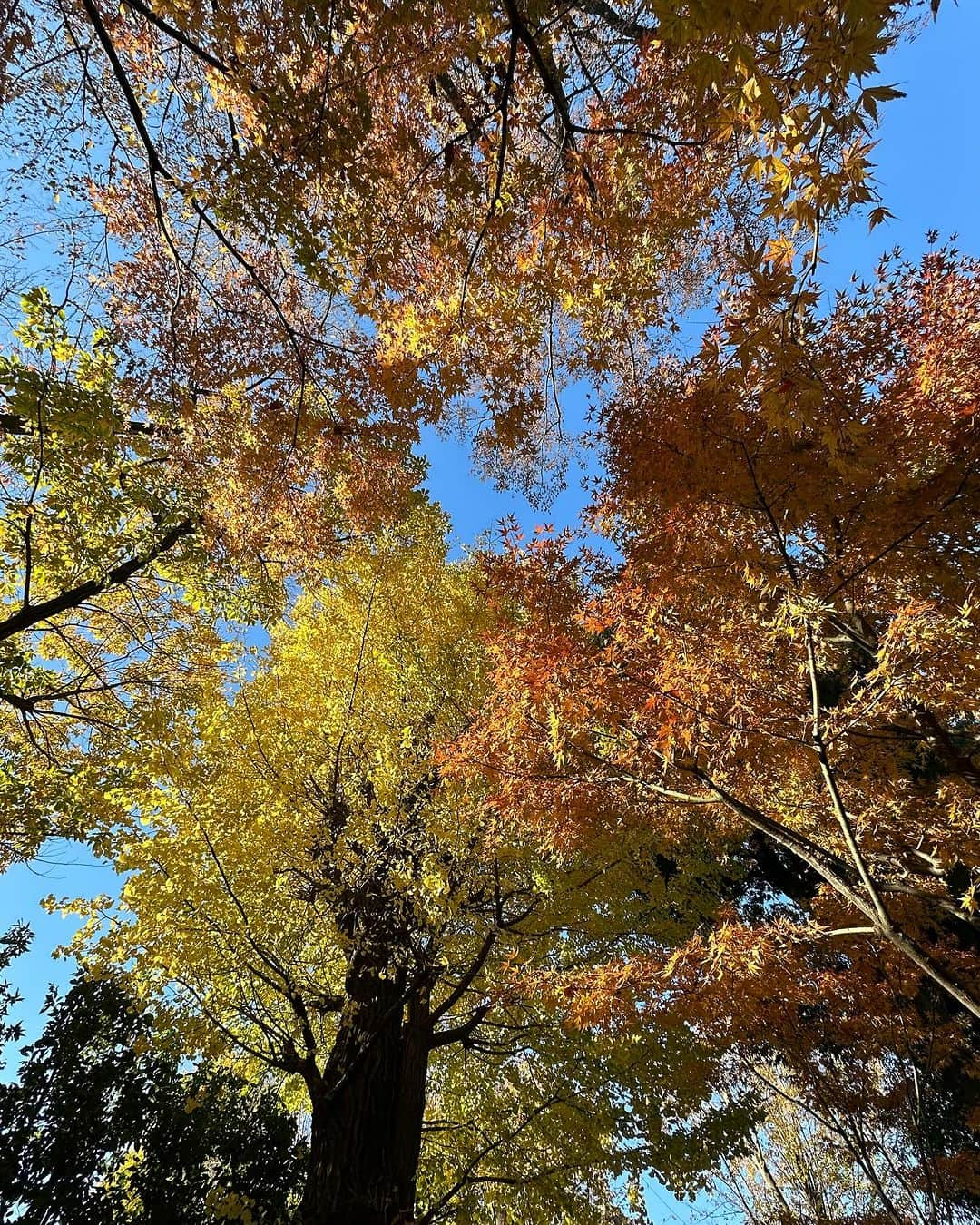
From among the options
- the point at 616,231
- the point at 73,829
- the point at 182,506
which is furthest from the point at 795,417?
the point at 73,829

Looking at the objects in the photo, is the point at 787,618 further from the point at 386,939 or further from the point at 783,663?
the point at 386,939

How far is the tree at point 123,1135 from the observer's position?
438cm

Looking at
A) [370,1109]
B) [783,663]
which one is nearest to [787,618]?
[783,663]

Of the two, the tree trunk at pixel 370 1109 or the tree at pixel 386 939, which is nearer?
the tree trunk at pixel 370 1109

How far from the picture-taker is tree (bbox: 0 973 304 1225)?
173 inches

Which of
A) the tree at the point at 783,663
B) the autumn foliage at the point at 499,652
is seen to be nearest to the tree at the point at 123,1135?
the autumn foliage at the point at 499,652

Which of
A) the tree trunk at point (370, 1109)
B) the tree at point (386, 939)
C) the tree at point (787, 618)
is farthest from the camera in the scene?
the tree at point (386, 939)

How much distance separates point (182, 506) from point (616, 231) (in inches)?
190

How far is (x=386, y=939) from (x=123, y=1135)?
256 centimetres

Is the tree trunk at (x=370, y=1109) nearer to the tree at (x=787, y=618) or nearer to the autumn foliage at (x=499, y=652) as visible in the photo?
the autumn foliage at (x=499, y=652)

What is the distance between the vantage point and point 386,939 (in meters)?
5.03

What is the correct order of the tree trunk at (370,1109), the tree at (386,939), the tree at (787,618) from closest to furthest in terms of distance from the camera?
the tree at (787,618) < the tree trunk at (370,1109) < the tree at (386,939)

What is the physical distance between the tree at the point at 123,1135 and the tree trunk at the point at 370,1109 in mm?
832

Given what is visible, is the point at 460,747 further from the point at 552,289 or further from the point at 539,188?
the point at 539,188
